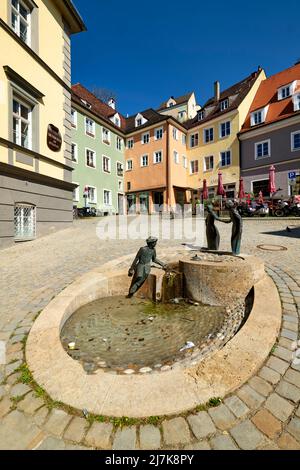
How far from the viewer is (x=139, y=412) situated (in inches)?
73.2

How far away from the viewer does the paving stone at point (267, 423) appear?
170 centimetres

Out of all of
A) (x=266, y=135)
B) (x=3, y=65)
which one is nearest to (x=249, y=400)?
(x=3, y=65)

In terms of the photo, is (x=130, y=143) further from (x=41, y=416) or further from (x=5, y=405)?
(x=41, y=416)

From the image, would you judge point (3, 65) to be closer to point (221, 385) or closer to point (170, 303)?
point (170, 303)

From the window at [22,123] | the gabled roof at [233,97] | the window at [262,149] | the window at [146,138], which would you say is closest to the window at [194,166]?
the gabled roof at [233,97]

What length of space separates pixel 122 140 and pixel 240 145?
14.9 m

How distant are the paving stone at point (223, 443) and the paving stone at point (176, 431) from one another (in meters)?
0.17

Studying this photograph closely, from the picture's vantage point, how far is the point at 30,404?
6.63 feet

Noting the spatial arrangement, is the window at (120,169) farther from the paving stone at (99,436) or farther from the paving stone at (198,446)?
the paving stone at (198,446)

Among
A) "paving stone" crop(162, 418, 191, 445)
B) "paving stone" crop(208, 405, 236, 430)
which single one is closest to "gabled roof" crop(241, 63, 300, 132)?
"paving stone" crop(208, 405, 236, 430)

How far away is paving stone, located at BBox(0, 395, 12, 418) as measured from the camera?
1.95m

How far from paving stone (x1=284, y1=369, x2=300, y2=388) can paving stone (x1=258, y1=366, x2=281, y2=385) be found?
75 millimetres

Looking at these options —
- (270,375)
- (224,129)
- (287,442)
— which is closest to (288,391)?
(270,375)

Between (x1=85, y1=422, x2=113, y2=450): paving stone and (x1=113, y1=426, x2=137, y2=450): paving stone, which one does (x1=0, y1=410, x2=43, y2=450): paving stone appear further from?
(x1=113, y1=426, x2=137, y2=450): paving stone
